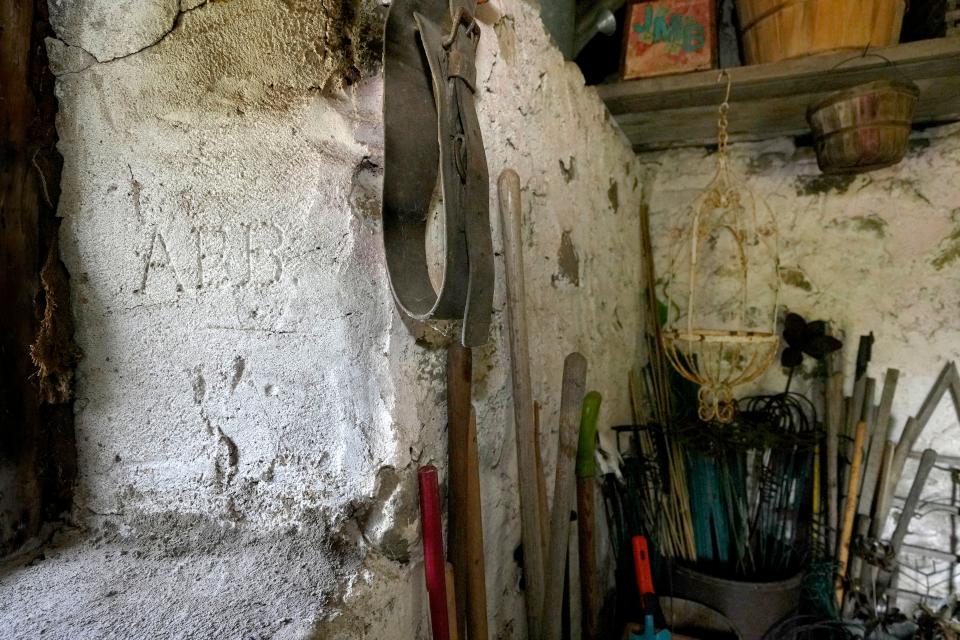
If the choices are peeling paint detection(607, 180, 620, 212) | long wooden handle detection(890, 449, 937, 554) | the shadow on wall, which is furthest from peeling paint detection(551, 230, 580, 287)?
long wooden handle detection(890, 449, 937, 554)

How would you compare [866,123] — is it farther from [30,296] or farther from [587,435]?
[30,296]

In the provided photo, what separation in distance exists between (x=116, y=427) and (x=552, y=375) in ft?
2.54

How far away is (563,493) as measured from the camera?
40.2 inches

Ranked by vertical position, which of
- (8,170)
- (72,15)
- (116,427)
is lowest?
(116,427)

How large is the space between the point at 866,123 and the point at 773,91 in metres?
0.26

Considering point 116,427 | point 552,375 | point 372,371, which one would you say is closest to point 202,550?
point 116,427

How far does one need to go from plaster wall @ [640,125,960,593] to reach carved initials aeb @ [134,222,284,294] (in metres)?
1.65

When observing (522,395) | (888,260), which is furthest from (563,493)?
(888,260)

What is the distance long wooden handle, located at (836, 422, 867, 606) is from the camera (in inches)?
61.4

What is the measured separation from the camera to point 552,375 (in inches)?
44.5

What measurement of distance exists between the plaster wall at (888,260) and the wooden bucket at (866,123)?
1.49ft

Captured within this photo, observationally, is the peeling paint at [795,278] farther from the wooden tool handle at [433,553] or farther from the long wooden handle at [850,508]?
the wooden tool handle at [433,553]

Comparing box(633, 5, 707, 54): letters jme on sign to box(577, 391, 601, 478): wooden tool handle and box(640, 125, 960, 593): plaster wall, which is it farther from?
box(577, 391, 601, 478): wooden tool handle

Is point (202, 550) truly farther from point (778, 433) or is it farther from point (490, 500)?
point (778, 433)
